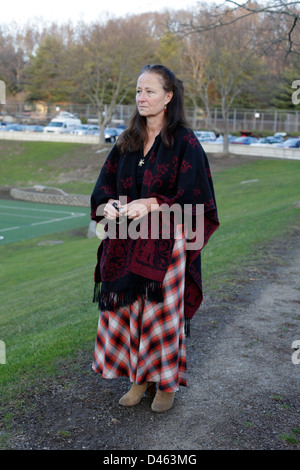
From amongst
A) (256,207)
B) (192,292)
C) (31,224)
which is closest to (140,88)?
(192,292)

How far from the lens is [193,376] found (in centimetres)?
468

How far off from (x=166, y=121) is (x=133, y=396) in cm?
187

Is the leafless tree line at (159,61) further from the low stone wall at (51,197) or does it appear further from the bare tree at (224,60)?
the low stone wall at (51,197)

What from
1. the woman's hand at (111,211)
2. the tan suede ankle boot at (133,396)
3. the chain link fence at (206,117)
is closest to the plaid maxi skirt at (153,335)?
the tan suede ankle boot at (133,396)

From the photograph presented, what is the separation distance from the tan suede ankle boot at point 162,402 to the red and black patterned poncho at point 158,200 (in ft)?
2.20

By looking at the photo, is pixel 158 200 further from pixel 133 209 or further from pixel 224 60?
pixel 224 60

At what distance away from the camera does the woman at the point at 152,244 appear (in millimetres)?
3936

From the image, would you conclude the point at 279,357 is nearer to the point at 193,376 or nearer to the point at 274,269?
the point at 193,376

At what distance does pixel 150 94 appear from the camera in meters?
4.03

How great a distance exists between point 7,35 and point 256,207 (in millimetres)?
61978

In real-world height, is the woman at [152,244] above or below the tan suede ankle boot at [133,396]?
above

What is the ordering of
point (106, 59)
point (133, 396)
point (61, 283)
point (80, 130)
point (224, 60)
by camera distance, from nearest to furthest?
point (133, 396), point (61, 283), point (224, 60), point (106, 59), point (80, 130)

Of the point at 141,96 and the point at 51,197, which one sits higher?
the point at 141,96

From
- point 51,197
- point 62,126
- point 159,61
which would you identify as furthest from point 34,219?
point 62,126
